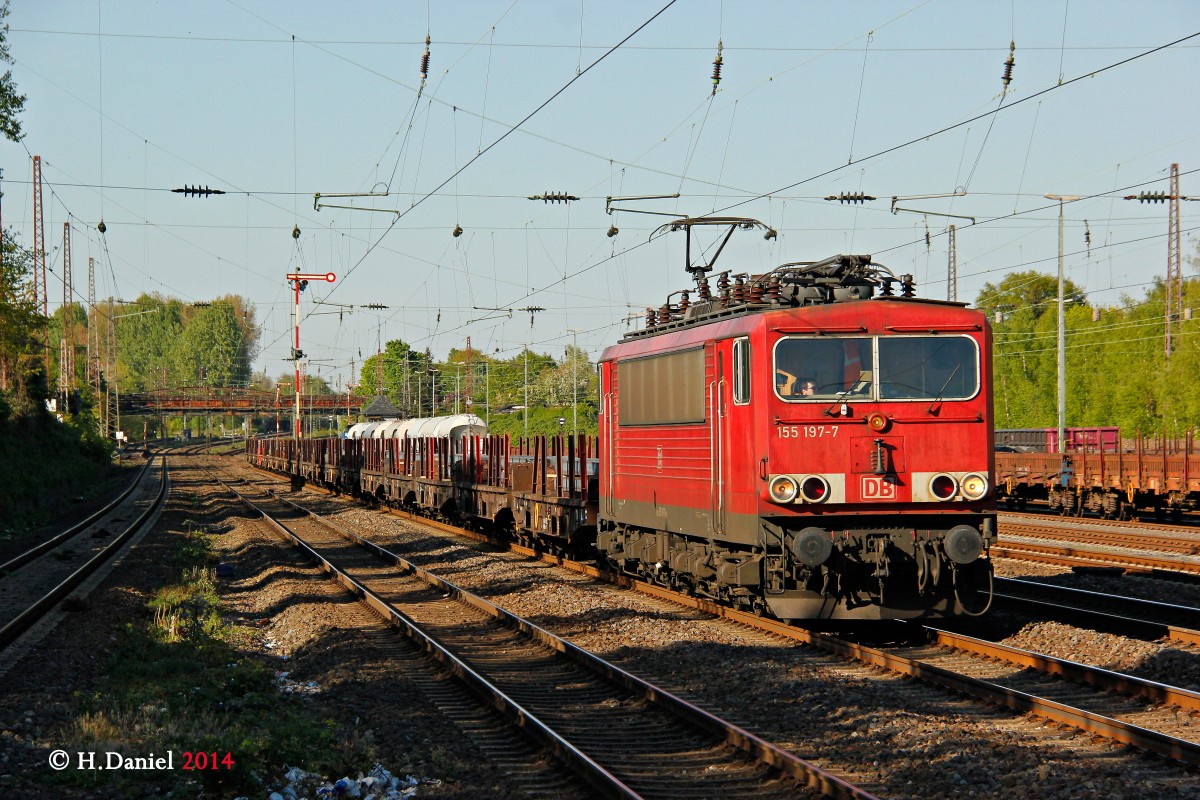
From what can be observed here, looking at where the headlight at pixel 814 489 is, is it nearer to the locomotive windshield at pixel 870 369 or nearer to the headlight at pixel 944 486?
the locomotive windshield at pixel 870 369

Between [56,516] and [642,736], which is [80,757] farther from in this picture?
[56,516]

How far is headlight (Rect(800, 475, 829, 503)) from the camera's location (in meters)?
12.4

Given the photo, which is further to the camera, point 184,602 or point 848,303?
point 184,602

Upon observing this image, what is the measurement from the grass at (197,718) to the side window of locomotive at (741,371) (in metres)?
5.51

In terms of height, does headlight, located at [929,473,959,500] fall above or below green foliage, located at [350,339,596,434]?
below

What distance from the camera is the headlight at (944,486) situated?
12.6 metres

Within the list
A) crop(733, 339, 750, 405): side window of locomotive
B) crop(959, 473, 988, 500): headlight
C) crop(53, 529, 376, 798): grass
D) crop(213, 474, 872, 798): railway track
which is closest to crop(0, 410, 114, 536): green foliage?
crop(53, 529, 376, 798): grass

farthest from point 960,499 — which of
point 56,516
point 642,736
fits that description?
point 56,516

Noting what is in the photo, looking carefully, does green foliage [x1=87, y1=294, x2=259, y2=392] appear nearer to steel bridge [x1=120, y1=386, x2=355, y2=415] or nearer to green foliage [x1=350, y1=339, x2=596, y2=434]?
steel bridge [x1=120, y1=386, x2=355, y2=415]

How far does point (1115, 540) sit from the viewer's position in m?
24.7

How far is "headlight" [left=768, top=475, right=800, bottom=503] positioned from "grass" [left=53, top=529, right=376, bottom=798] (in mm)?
5009

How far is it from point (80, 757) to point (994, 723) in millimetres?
6751

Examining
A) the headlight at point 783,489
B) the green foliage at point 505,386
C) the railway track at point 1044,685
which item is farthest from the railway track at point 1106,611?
the green foliage at point 505,386

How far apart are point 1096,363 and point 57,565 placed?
5982 centimetres
